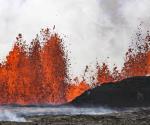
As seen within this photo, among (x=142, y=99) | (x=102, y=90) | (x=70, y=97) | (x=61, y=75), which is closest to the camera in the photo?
(x=142, y=99)

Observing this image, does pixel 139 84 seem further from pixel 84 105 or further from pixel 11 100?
pixel 11 100

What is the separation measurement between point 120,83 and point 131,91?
5823 millimetres

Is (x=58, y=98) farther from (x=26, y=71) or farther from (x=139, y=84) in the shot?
(x=139, y=84)

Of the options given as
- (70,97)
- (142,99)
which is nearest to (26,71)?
(70,97)

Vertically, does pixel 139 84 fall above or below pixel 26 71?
below

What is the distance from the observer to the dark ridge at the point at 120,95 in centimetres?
8375

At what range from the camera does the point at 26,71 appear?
132 metres

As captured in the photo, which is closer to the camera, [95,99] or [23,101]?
[95,99]

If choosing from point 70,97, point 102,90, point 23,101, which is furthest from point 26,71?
point 102,90

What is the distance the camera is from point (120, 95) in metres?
87.1

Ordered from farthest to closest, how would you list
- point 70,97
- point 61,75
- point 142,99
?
1. point 70,97
2. point 61,75
3. point 142,99

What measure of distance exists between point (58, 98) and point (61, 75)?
9118 millimetres

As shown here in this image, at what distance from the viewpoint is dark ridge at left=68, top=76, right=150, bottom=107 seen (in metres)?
83.8

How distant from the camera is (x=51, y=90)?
136125mm
